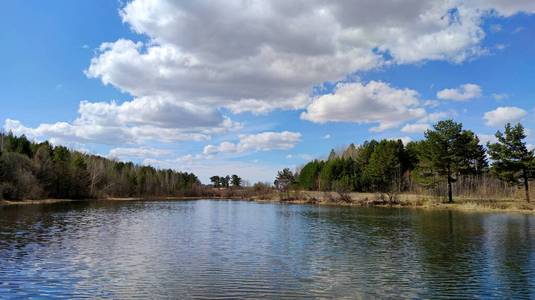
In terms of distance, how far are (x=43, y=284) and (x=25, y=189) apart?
7913 centimetres

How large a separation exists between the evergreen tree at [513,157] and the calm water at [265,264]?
31.3 m

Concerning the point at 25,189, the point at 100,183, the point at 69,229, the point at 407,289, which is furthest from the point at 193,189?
the point at 407,289

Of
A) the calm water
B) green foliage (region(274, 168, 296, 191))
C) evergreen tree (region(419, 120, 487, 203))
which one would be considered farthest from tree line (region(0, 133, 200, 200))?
evergreen tree (region(419, 120, 487, 203))

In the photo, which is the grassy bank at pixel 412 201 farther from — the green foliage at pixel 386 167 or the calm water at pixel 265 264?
the calm water at pixel 265 264

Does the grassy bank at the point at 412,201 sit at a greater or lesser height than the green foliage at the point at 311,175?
lesser

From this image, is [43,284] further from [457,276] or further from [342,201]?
[342,201]

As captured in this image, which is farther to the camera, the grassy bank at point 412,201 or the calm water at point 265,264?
the grassy bank at point 412,201

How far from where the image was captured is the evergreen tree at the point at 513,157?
61500 mm

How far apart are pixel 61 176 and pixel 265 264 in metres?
98.4

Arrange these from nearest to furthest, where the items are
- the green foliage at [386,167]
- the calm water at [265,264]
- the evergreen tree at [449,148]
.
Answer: the calm water at [265,264], the evergreen tree at [449,148], the green foliage at [386,167]

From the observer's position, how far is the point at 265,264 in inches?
804

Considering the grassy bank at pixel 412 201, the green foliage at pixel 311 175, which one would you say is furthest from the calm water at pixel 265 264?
the green foliage at pixel 311 175

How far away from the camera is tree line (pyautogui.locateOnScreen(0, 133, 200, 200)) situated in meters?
84.7

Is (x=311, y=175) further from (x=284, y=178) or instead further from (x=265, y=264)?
(x=265, y=264)
